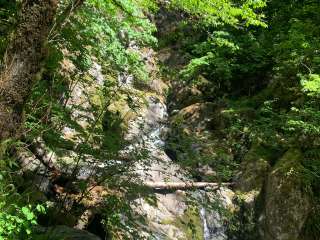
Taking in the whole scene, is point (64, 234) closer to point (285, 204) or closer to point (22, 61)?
point (22, 61)

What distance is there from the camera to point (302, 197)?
9.73 m

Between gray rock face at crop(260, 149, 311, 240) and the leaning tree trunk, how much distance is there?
8130mm

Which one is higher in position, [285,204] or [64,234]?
[64,234]

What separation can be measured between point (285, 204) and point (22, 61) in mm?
8327

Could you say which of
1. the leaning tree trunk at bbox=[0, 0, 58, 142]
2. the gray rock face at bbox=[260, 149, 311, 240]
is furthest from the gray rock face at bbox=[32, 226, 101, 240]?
the gray rock face at bbox=[260, 149, 311, 240]

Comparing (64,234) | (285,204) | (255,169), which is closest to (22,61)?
(64,234)

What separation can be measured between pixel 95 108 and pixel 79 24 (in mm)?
1741

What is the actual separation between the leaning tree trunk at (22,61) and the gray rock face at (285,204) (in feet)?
26.7

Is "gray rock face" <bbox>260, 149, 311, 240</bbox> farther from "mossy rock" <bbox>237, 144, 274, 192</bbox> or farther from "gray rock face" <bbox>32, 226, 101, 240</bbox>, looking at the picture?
"gray rock face" <bbox>32, 226, 101, 240</bbox>

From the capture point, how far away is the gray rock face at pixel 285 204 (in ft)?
31.2

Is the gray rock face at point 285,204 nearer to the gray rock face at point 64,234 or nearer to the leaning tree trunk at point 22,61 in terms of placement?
the gray rock face at point 64,234

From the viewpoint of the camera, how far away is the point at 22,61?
310cm

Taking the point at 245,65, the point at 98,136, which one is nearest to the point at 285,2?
the point at 245,65

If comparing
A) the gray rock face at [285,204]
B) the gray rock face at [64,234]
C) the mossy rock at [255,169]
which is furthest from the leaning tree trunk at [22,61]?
the mossy rock at [255,169]
